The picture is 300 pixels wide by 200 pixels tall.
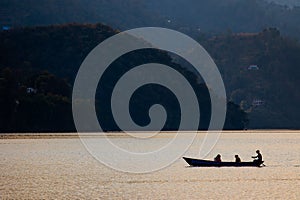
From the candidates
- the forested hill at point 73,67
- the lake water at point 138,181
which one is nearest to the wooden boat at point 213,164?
the lake water at point 138,181

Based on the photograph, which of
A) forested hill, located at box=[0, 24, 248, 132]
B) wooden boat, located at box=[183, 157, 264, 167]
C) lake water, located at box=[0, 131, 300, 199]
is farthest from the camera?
forested hill, located at box=[0, 24, 248, 132]

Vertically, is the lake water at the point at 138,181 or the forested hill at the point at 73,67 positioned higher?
the forested hill at the point at 73,67

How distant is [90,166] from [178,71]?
106642 millimetres

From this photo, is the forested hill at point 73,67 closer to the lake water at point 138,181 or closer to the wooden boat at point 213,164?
the lake water at point 138,181

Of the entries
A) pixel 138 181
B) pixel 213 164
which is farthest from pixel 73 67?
pixel 138 181

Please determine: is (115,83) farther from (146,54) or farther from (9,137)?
(9,137)

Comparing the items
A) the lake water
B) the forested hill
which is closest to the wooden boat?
the lake water

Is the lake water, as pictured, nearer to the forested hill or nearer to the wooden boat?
the wooden boat

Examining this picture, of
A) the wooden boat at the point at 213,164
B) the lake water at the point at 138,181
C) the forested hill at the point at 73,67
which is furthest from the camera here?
the forested hill at the point at 73,67

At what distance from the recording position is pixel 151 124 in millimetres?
168875

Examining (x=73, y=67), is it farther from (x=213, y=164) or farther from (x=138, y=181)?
(x=138, y=181)

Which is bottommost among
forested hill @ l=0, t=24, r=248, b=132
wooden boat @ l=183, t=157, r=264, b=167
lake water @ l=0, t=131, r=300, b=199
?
lake water @ l=0, t=131, r=300, b=199

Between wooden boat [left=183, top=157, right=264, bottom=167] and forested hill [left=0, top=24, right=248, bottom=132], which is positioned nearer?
wooden boat [left=183, top=157, right=264, bottom=167]

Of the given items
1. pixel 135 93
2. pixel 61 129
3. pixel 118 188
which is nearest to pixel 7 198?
pixel 118 188
